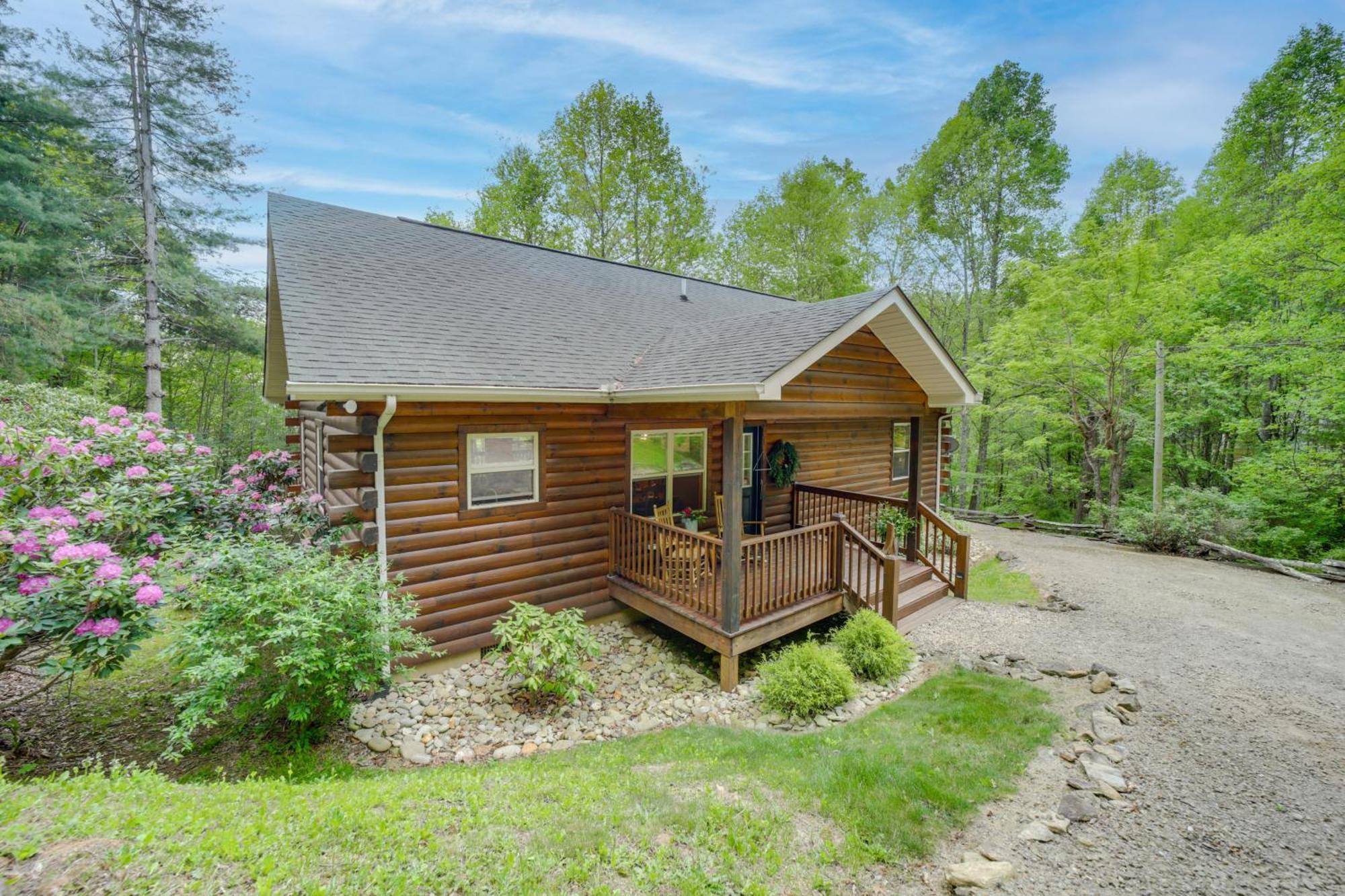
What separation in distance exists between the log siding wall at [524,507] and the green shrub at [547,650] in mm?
803

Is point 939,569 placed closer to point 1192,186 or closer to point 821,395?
point 821,395

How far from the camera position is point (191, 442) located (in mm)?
6223

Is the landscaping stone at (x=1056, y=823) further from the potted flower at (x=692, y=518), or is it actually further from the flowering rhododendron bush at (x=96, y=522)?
the flowering rhododendron bush at (x=96, y=522)

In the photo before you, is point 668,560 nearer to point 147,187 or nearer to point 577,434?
point 577,434

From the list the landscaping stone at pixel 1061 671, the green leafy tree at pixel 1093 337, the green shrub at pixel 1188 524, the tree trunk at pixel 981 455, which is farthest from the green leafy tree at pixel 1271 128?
the landscaping stone at pixel 1061 671

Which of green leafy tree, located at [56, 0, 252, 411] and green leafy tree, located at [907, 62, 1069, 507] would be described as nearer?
green leafy tree, located at [56, 0, 252, 411]

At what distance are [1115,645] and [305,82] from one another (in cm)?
1988

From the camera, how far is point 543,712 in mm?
5172

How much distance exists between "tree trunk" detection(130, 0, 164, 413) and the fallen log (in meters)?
24.0

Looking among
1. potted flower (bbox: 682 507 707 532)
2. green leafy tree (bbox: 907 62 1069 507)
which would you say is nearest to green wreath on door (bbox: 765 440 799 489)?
potted flower (bbox: 682 507 707 532)

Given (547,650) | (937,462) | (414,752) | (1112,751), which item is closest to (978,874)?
(1112,751)

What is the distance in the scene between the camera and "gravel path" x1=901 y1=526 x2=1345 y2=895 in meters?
2.97

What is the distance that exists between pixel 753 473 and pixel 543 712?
5.16 m

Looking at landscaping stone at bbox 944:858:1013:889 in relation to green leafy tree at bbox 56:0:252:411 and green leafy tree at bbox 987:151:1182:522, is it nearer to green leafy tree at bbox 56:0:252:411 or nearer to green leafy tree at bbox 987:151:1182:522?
green leafy tree at bbox 987:151:1182:522
